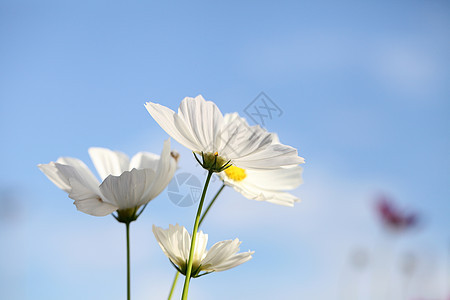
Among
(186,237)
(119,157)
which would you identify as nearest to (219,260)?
(186,237)

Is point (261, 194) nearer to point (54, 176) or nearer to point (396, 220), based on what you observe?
point (54, 176)

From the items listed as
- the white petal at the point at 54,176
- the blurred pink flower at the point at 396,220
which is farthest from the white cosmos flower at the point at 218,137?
the blurred pink flower at the point at 396,220

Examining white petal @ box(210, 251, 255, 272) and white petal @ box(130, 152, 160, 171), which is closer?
white petal @ box(210, 251, 255, 272)

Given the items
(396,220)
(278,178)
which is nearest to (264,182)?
(278,178)

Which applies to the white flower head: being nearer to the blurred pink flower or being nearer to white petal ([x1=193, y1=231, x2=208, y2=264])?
white petal ([x1=193, y1=231, x2=208, y2=264])

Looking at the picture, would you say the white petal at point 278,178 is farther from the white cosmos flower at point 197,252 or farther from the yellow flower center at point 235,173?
the white cosmos flower at point 197,252

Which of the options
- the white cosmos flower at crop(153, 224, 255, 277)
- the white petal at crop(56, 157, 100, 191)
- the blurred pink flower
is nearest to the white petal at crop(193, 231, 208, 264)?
the white cosmos flower at crop(153, 224, 255, 277)
